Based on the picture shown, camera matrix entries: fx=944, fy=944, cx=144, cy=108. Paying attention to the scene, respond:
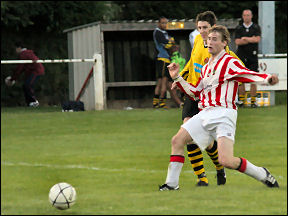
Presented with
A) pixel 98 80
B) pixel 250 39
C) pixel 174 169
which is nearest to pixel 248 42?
pixel 250 39

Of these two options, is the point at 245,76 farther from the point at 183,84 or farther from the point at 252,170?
the point at 252,170

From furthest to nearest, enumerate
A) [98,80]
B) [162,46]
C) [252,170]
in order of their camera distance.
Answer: [98,80]
[162,46]
[252,170]

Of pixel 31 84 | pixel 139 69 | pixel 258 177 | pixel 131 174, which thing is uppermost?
pixel 31 84

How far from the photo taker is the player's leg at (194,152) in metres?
5.85

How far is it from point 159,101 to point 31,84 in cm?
115

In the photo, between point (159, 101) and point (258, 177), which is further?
point (159, 101)

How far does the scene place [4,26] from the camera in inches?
3118

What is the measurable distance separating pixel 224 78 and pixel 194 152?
1.27 meters

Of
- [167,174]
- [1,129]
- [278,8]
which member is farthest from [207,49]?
[1,129]

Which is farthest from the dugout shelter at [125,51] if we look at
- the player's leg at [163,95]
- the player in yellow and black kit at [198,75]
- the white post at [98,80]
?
the player in yellow and black kit at [198,75]

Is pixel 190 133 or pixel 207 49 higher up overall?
pixel 207 49

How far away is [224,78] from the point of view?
516cm

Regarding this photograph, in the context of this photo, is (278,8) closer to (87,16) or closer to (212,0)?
(212,0)

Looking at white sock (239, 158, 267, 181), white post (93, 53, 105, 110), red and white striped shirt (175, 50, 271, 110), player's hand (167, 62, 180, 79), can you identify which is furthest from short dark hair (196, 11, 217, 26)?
white post (93, 53, 105, 110)
